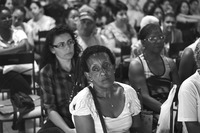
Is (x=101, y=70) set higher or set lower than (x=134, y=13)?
lower

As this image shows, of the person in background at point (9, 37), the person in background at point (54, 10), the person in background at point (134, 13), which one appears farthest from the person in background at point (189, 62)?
the person in background at point (54, 10)

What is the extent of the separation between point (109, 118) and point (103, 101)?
12 cm

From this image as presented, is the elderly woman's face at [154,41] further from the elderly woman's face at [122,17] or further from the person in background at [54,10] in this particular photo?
the person in background at [54,10]

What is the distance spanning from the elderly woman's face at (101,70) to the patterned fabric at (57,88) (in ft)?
1.88

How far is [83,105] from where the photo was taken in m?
2.13

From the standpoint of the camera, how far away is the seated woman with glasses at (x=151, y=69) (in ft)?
10.1

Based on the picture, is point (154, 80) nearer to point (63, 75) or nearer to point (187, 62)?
point (187, 62)

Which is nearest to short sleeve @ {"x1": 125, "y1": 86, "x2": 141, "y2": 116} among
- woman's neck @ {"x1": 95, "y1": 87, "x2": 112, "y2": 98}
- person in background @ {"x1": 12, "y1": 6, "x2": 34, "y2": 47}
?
woman's neck @ {"x1": 95, "y1": 87, "x2": 112, "y2": 98}

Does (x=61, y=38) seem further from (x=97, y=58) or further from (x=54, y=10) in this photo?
(x=54, y=10)

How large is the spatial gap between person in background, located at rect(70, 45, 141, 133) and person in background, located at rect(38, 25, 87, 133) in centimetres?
42

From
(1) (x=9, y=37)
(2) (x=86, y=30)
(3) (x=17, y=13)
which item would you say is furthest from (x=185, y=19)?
(1) (x=9, y=37)

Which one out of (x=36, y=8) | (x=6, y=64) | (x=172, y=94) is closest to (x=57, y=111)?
(x=172, y=94)

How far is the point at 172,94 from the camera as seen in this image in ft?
7.09

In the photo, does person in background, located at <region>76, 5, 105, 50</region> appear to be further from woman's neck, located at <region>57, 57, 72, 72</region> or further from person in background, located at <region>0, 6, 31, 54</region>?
woman's neck, located at <region>57, 57, 72, 72</region>
